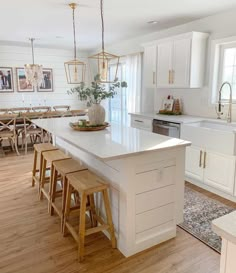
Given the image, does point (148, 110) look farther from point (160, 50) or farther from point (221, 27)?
point (221, 27)

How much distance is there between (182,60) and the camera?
3.85m

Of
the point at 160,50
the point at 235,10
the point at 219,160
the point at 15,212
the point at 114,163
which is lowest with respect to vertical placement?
the point at 15,212

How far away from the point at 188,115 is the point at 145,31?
1.89m

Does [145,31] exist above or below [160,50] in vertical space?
above

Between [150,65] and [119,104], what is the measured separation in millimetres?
1941

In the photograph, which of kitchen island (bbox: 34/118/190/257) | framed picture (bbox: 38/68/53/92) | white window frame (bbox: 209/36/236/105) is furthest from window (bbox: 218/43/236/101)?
framed picture (bbox: 38/68/53/92)

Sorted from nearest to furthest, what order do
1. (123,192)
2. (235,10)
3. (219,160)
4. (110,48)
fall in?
(123,192), (219,160), (235,10), (110,48)

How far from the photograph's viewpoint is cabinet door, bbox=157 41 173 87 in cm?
409

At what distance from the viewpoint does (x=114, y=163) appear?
2088 mm

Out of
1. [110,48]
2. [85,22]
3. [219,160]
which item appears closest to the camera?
[219,160]

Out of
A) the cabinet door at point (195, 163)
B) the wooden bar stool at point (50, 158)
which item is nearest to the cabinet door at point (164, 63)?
the cabinet door at point (195, 163)

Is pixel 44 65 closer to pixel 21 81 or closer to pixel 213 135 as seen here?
pixel 21 81

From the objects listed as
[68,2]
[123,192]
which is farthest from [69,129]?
[68,2]

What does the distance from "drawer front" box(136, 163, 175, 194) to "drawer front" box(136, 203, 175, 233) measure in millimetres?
221
